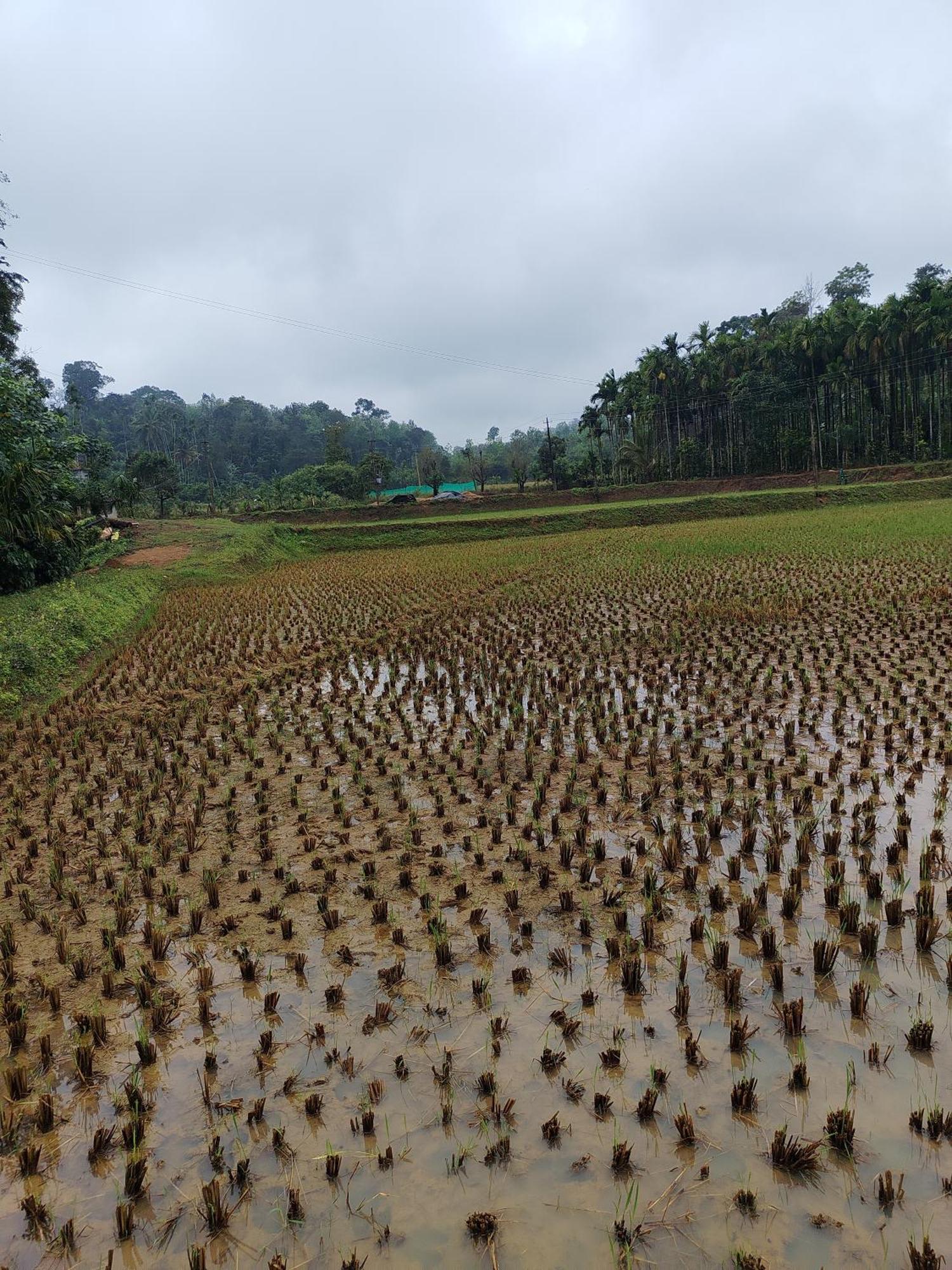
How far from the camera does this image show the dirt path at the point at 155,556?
974 inches

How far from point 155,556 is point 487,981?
25065mm

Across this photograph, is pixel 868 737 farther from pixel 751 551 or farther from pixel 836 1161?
pixel 751 551

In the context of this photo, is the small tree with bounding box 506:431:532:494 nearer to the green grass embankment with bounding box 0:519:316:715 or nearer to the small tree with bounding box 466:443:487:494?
the small tree with bounding box 466:443:487:494

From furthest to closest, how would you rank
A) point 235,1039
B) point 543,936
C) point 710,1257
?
point 543,936, point 235,1039, point 710,1257

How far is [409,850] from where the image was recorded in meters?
4.96

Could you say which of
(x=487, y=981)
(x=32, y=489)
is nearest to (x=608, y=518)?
(x=32, y=489)

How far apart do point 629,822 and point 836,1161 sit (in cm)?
277

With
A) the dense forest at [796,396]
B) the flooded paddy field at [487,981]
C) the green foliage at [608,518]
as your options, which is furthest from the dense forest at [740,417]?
the flooded paddy field at [487,981]

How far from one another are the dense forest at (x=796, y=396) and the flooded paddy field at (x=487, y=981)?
41.9m

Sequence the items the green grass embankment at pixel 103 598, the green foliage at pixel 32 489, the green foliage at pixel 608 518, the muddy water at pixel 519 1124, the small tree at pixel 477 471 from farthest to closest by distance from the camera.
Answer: the small tree at pixel 477 471
the green foliage at pixel 608 518
the green foliage at pixel 32 489
the green grass embankment at pixel 103 598
the muddy water at pixel 519 1124

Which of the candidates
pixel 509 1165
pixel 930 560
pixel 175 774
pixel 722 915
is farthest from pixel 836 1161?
pixel 930 560

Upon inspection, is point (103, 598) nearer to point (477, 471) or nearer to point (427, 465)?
point (477, 471)

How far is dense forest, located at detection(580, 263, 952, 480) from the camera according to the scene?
41.9 meters

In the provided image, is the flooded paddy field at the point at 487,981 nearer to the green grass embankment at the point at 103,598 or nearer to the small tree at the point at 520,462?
the green grass embankment at the point at 103,598
